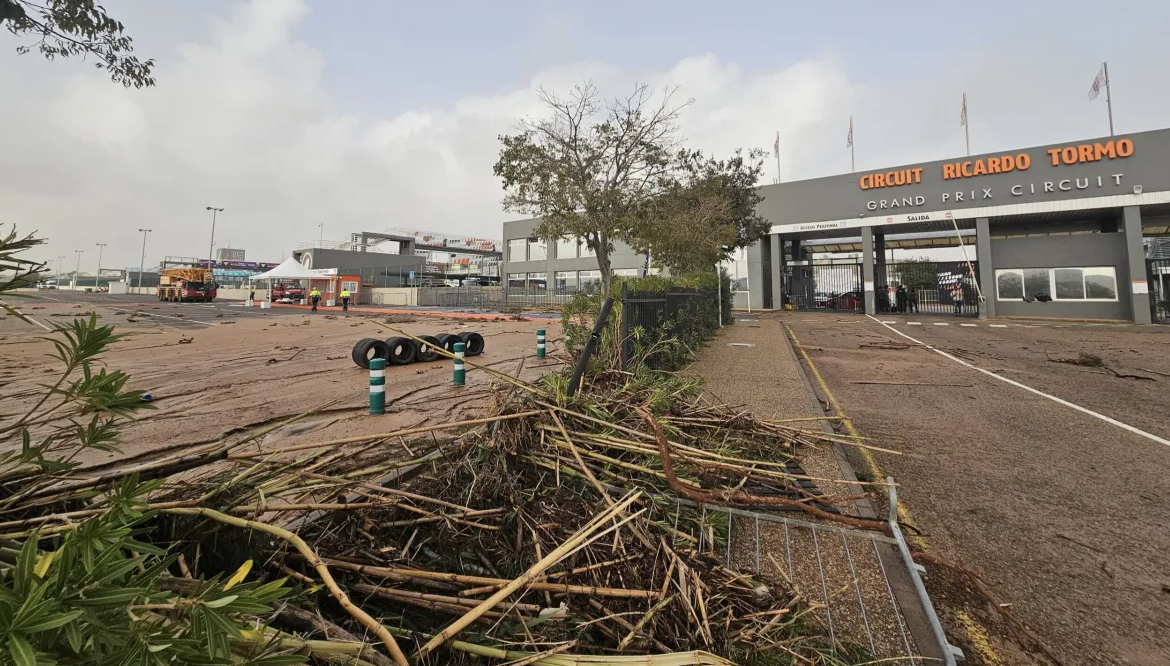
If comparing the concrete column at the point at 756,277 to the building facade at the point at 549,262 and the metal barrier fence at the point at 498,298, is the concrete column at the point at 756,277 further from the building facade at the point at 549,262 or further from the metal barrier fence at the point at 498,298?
the building facade at the point at 549,262

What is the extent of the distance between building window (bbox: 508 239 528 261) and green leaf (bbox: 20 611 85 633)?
165 ft

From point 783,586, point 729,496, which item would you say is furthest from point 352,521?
point 783,586

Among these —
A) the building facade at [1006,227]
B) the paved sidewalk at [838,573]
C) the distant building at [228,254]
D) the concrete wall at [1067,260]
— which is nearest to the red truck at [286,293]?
the building facade at [1006,227]

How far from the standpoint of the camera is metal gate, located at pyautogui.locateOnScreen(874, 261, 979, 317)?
88.6 feet

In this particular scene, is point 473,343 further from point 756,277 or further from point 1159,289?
point 1159,289

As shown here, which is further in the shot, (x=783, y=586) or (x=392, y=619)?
(x=783, y=586)

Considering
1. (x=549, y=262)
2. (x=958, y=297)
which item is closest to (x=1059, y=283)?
(x=958, y=297)

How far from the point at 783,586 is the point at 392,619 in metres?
1.76

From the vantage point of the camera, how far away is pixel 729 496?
2.54 meters

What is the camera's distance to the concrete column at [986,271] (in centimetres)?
2423

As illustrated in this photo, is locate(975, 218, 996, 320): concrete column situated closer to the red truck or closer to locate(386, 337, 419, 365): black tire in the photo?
locate(386, 337, 419, 365): black tire

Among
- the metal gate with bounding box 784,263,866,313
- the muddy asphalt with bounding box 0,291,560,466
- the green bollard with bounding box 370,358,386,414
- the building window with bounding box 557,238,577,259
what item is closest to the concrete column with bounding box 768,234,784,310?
the metal gate with bounding box 784,263,866,313

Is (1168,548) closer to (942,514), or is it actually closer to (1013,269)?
(942,514)

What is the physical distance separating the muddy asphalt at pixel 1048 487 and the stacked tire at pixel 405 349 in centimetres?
658
